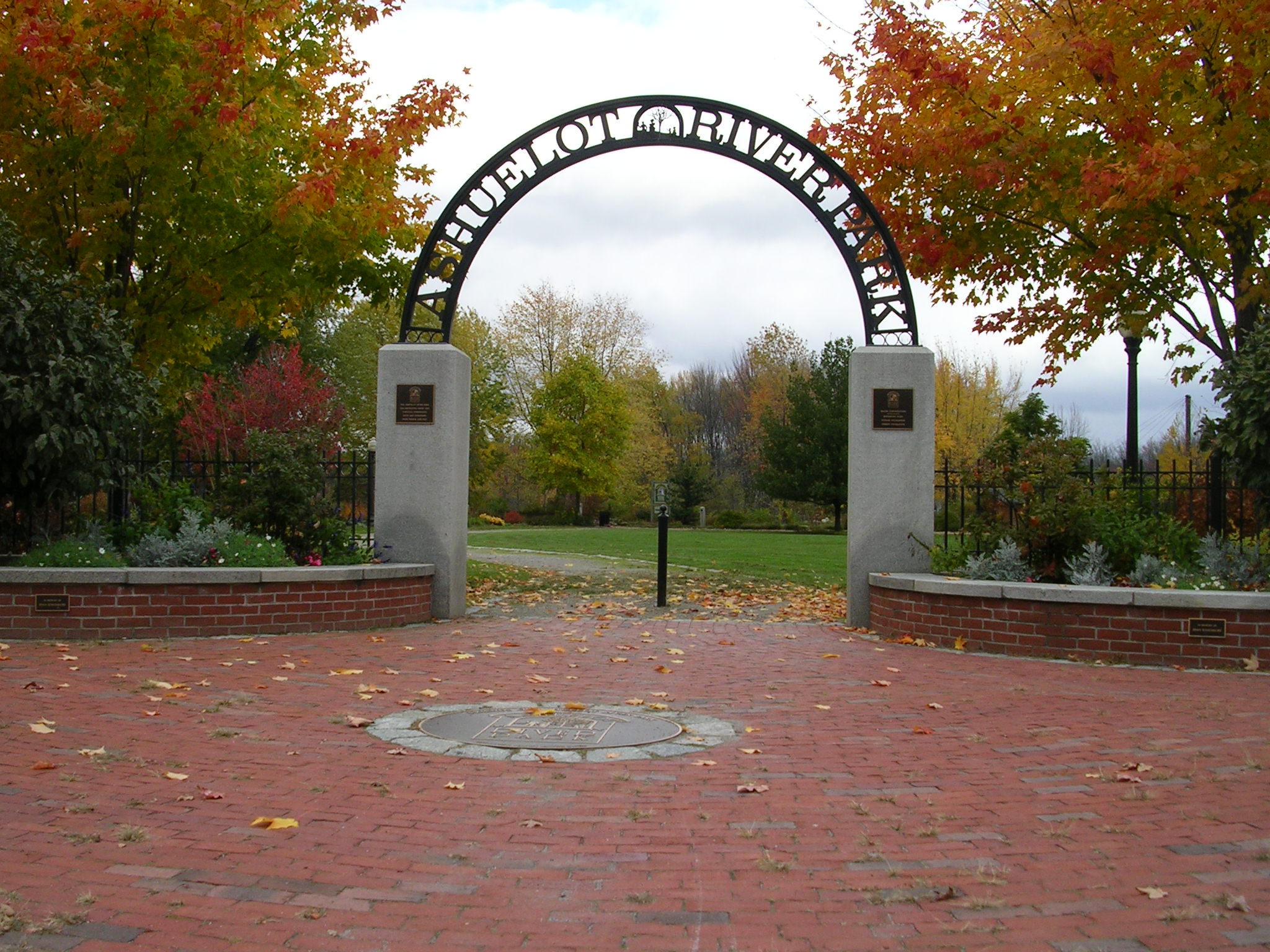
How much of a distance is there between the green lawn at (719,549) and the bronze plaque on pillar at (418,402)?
7.03 metres

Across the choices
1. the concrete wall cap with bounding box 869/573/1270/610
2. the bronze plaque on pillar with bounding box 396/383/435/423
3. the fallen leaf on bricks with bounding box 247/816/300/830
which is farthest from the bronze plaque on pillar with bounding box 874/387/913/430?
the fallen leaf on bricks with bounding box 247/816/300/830

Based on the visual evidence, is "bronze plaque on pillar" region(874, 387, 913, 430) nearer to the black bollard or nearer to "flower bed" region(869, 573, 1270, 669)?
"flower bed" region(869, 573, 1270, 669)

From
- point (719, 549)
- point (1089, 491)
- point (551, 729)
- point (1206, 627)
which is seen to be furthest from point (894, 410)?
point (719, 549)

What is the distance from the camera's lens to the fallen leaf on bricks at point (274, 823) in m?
4.08

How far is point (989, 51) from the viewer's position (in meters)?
12.6

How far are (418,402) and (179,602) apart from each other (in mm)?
3119

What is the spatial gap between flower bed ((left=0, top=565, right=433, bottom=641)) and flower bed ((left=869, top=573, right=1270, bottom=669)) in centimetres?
535

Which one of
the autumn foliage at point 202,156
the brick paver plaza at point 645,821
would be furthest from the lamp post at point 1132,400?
the autumn foliage at point 202,156

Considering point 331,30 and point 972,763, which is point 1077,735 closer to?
point 972,763

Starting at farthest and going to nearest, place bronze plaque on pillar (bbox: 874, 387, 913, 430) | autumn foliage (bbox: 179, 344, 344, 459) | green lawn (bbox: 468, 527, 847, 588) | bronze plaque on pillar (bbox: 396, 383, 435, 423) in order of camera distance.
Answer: autumn foliage (bbox: 179, 344, 344, 459), green lawn (bbox: 468, 527, 847, 588), bronze plaque on pillar (bbox: 396, 383, 435, 423), bronze plaque on pillar (bbox: 874, 387, 913, 430)

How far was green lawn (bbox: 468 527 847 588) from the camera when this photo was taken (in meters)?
17.8

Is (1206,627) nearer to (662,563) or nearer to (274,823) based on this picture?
(662,563)

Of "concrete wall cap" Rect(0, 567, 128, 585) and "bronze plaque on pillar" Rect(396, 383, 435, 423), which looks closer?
"concrete wall cap" Rect(0, 567, 128, 585)

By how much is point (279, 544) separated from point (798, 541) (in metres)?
22.3
